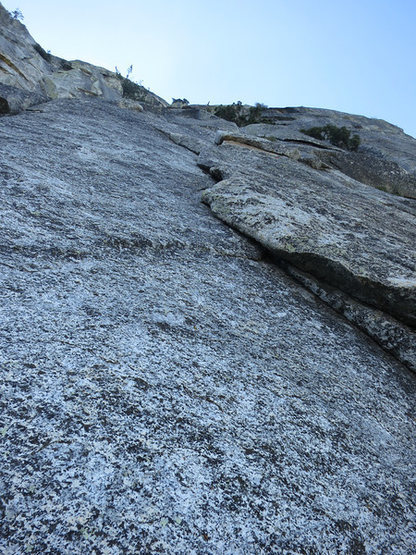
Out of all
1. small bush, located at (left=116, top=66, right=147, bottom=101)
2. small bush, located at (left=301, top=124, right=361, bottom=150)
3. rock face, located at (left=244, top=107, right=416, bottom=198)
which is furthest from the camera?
small bush, located at (left=116, top=66, right=147, bottom=101)

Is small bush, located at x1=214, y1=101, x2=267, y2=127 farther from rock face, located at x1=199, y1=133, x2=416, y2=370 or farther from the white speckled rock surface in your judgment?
the white speckled rock surface

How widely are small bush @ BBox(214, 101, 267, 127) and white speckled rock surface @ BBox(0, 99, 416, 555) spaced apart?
29644mm

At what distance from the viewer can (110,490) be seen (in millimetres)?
1737

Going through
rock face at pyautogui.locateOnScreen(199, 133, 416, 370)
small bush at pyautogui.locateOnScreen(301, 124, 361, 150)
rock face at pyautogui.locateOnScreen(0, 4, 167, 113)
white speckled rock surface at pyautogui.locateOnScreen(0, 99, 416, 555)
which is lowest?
white speckled rock surface at pyautogui.locateOnScreen(0, 99, 416, 555)

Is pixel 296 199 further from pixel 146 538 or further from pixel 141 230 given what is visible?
pixel 146 538

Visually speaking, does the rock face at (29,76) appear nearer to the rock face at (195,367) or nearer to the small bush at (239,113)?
the rock face at (195,367)

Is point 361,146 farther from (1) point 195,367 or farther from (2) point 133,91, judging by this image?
(2) point 133,91

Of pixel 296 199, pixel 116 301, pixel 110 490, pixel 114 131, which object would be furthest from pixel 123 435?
pixel 114 131

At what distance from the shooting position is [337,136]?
1023 inches

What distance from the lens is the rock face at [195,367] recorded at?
1756 mm

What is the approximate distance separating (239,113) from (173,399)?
34529 mm

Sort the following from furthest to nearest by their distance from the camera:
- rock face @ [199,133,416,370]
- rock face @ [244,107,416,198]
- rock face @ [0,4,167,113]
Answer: rock face @ [0,4,167,113] < rock face @ [244,107,416,198] < rock face @ [199,133,416,370]

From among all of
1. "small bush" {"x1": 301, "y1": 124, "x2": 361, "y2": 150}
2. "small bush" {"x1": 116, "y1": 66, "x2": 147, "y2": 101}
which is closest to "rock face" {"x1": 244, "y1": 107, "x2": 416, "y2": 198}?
"small bush" {"x1": 301, "y1": 124, "x2": 361, "y2": 150}

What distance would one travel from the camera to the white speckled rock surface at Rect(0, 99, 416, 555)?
1.72 meters
